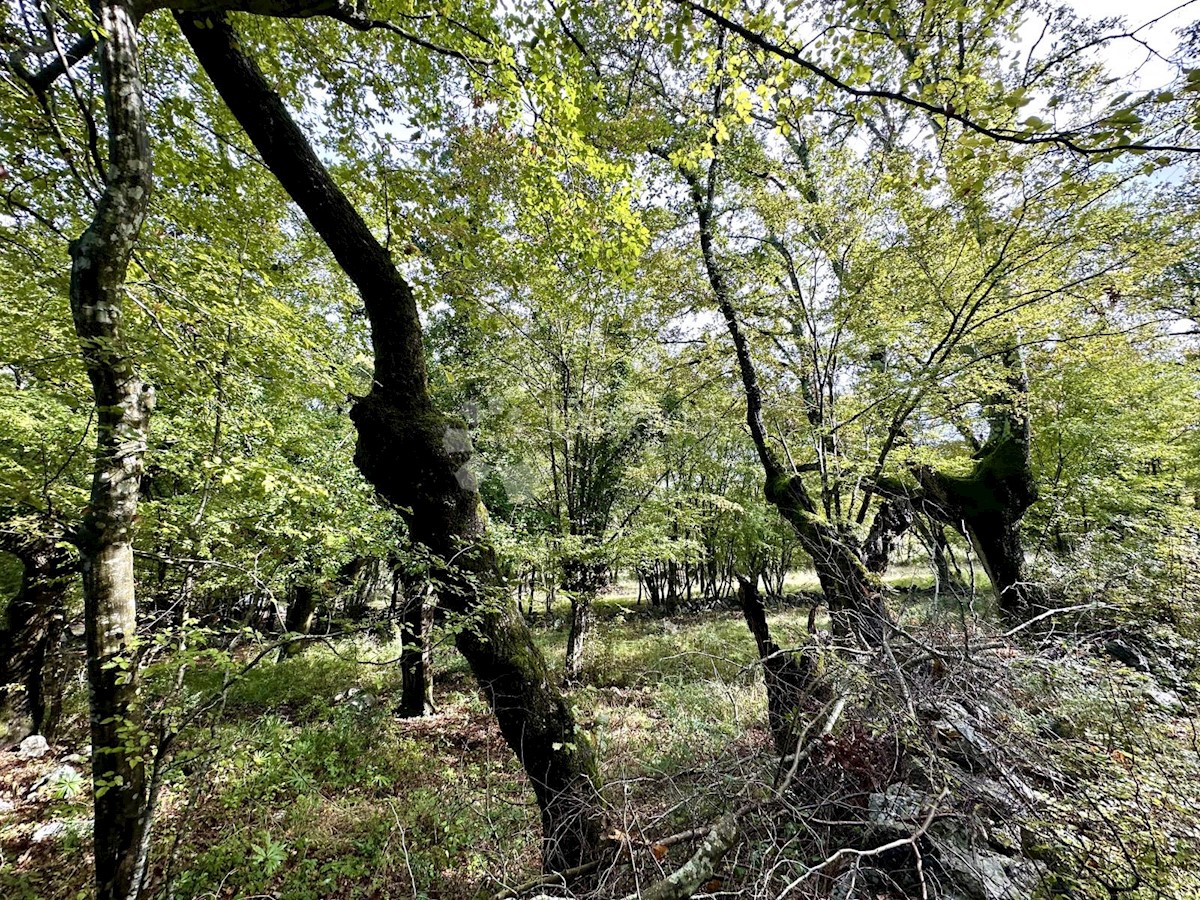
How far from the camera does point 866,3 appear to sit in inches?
77.7

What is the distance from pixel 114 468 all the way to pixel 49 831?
17.6 ft

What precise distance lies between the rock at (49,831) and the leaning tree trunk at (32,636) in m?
2.60

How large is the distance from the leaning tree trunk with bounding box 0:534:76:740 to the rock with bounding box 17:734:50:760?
15 cm

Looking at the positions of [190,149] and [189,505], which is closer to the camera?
[190,149]

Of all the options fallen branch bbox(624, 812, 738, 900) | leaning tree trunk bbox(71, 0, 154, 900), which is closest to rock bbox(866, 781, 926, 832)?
fallen branch bbox(624, 812, 738, 900)

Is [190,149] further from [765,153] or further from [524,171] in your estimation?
[765,153]

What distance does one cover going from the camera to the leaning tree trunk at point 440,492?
2838mm

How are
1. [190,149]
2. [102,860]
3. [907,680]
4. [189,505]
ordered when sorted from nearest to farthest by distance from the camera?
[102,860], [907,680], [190,149], [189,505]

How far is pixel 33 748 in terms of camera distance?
6215 millimetres

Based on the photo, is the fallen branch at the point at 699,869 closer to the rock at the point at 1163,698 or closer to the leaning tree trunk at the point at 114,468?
the leaning tree trunk at the point at 114,468

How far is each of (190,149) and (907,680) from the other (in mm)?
7499

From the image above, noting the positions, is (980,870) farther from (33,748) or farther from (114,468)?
(33,748)

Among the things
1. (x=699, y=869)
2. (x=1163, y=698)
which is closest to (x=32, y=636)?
(x=699, y=869)

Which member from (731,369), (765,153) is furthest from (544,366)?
(765,153)
